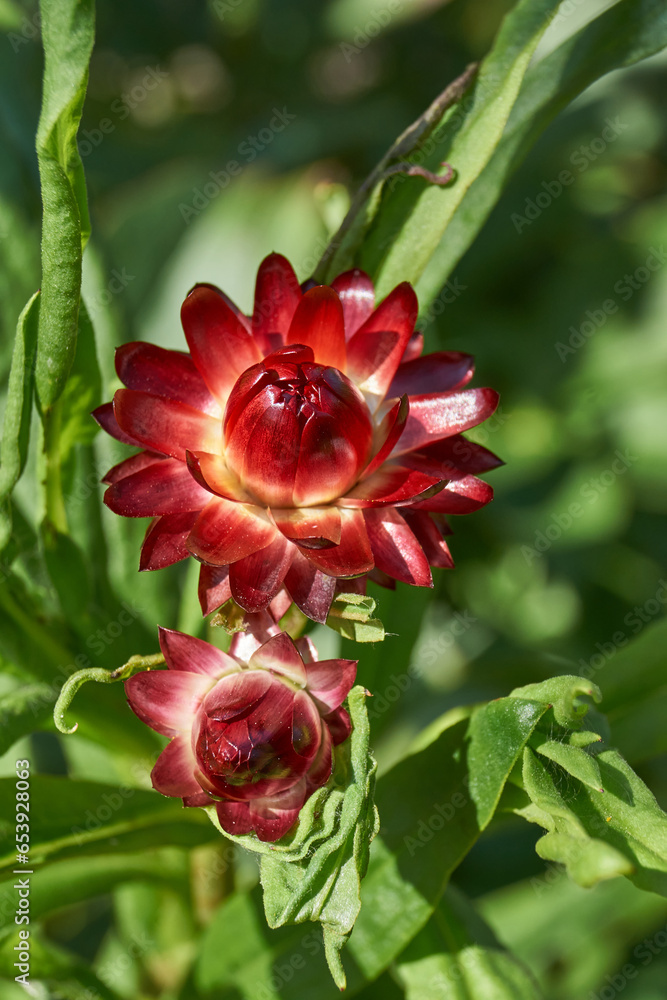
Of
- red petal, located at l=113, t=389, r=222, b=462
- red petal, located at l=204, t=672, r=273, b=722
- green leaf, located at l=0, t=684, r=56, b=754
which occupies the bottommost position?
green leaf, located at l=0, t=684, r=56, b=754

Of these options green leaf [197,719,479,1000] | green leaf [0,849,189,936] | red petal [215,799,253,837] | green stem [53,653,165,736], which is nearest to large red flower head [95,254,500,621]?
green stem [53,653,165,736]

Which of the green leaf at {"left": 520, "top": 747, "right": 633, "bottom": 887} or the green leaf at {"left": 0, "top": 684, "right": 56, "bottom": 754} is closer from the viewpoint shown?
the green leaf at {"left": 520, "top": 747, "right": 633, "bottom": 887}

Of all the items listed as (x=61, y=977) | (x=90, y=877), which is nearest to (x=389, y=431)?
(x=90, y=877)

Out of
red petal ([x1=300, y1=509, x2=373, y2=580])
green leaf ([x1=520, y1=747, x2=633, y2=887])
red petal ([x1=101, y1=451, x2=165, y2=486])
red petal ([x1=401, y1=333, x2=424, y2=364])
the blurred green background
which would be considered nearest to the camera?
green leaf ([x1=520, y1=747, x2=633, y2=887])

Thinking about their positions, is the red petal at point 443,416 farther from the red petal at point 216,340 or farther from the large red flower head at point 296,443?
the red petal at point 216,340

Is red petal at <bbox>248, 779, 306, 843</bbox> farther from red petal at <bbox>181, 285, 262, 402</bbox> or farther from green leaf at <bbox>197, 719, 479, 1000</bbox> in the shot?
red petal at <bbox>181, 285, 262, 402</bbox>

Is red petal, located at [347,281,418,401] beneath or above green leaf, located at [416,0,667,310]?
beneath

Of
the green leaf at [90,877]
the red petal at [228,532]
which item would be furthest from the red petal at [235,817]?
the green leaf at [90,877]

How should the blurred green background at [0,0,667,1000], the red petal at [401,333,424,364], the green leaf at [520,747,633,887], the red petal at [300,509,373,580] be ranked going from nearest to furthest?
the green leaf at [520,747,633,887], the red petal at [300,509,373,580], the red petal at [401,333,424,364], the blurred green background at [0,0,667,1000]
